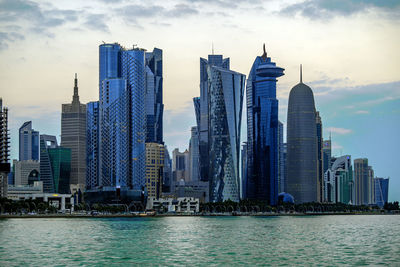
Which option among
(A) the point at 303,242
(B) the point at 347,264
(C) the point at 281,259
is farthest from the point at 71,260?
(A) the point at 303,242

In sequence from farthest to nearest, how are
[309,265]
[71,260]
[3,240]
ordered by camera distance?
[3,240] → [71,260] → [309,265]

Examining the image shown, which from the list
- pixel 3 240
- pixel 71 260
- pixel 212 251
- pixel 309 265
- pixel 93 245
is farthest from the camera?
pixel 3 240

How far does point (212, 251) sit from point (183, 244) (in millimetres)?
18364

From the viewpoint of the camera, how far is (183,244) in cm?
13950

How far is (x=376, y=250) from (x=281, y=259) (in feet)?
87.8

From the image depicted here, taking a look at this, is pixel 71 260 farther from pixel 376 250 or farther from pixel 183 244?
pixel 376 250

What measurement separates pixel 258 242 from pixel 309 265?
42945 mm

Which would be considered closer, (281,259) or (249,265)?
(249,265)

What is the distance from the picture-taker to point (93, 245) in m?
135

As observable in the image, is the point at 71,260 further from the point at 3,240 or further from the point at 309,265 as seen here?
the point at 3,240

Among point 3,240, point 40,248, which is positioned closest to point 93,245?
point 40,248

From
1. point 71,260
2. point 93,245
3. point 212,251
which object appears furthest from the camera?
Result: point 93,245

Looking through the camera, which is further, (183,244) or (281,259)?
(183,244)

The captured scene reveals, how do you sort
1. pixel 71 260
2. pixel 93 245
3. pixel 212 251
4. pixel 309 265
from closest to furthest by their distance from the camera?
pixel 309 265 → pixel 71 260 → pixel 212 251 → pixel 93 245
